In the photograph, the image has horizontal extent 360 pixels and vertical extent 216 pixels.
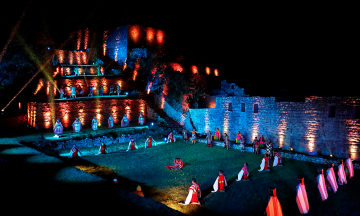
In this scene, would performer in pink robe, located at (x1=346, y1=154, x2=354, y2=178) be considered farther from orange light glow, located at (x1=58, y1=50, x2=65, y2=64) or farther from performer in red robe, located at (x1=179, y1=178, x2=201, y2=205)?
orange light glow, located at (x1=58, y1=50, x2=65, y2=64)

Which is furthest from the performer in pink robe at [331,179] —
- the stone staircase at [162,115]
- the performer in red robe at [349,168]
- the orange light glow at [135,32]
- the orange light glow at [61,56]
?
A: the orange light glow at [61,56]

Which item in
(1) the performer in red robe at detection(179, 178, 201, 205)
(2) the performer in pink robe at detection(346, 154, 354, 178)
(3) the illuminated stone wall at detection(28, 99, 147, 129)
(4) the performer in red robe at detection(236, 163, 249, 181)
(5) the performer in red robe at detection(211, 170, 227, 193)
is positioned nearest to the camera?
(1) the performer in red robe at detection(179, 178, 201, 205)

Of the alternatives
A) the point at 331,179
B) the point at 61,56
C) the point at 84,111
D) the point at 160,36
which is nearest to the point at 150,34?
Answer: the point at 160,36

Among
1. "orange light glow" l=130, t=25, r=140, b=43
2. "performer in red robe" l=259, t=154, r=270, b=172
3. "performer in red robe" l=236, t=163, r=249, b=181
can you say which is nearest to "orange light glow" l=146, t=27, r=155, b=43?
"orange light glow" l=130, t=25, r=140, b=43

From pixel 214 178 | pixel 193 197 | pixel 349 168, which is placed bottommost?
pixel 214 178

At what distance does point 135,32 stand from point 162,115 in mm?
17647

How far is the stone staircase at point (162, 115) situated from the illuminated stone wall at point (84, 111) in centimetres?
87

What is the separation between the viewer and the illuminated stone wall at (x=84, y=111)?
65.5 ft

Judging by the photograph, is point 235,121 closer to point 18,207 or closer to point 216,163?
point 216,163

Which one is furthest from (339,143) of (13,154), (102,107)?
(102,107)

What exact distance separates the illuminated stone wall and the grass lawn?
693 centimetres

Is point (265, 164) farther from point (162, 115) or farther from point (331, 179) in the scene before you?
point (162, 115)

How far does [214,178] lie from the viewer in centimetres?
1070

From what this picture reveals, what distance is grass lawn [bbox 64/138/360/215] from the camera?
321 inches
